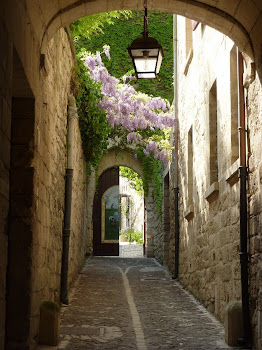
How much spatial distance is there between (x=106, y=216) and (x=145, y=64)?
49.4 ft

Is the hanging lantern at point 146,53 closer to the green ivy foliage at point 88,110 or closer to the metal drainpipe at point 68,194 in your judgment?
the metal drainpipe at point 68,194

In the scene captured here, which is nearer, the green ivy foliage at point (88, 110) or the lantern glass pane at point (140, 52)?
the lantern glass pane at point (140, 52)

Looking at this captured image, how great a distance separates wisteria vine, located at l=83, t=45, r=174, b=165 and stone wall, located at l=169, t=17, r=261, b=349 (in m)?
2.31

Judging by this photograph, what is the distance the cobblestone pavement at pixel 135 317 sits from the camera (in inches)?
240

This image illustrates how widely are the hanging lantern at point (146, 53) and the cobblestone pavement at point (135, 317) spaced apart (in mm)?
2964

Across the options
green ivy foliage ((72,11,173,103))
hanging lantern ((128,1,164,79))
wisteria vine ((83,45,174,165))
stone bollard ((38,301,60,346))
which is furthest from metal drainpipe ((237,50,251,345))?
green ivy foliage ((72,11,173,103))

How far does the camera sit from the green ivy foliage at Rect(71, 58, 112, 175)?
1033cm

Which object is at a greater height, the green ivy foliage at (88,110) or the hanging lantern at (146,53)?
the green ivy foliage at (88,110)

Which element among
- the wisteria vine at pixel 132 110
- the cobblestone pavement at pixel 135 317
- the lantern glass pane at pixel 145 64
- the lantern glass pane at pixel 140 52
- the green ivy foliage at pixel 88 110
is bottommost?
the cobblestone pavement at pixel 135 317

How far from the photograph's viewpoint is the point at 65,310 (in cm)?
801

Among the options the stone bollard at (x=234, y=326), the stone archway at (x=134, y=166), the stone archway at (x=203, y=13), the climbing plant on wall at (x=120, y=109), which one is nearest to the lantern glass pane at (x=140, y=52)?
the stone archway at (x=203, y=13)

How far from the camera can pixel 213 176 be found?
841 cm

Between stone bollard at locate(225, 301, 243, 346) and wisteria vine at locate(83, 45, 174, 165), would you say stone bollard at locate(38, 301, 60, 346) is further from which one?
wisteria vine at locate(83, 45, 174, 165)

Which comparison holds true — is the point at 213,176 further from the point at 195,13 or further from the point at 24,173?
the point at 24,173
